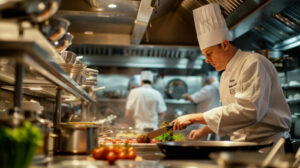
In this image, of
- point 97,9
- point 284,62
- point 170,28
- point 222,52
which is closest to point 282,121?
point 222,52

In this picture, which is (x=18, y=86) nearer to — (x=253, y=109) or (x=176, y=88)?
(x=253, y=109)

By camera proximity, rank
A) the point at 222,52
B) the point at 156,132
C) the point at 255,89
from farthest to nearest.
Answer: the point at 222,52 → the point at 156,132 → the point at 255,89

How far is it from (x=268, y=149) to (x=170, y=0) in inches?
122

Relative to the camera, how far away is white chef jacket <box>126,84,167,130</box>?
5.89 m

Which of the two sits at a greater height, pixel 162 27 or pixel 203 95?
pixel 162 27

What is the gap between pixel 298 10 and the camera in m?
3.68

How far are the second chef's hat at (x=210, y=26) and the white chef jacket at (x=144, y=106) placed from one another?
314 centimetres

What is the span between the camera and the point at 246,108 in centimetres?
206

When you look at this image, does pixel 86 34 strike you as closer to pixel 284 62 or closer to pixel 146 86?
pixel 146 86

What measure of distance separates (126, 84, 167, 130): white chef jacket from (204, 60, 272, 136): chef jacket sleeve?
3787mm

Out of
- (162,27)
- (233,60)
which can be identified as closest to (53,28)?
(233,60)

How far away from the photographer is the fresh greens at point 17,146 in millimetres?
919

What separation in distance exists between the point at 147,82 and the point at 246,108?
4.09 meters

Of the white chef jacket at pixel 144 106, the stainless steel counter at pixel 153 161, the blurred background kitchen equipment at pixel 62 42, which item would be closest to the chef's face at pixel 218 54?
the stainless steel counter at pixel 153 161
